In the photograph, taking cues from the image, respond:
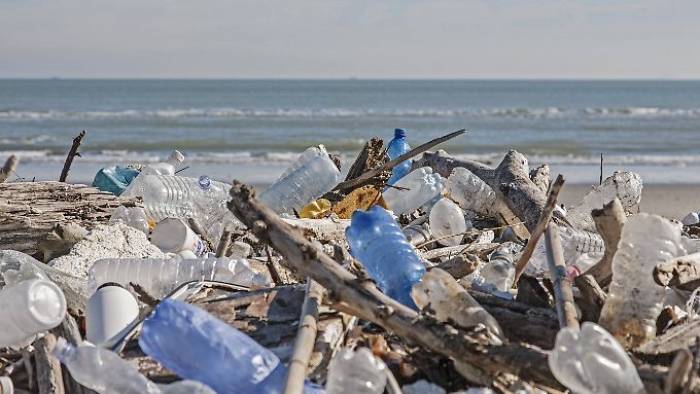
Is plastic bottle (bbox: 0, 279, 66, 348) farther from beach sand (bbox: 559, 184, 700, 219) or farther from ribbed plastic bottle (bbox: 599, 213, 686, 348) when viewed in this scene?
beach sand (bbox: 559, 184, 700, 219)

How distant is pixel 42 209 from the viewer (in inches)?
142

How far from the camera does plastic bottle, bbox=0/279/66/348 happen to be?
2266 millimetres

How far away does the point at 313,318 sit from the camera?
82.4 inches

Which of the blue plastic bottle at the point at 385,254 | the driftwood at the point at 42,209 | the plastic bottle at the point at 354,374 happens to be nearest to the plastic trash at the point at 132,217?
the driftwood at the point at 42,209

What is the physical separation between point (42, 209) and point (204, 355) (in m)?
1.89

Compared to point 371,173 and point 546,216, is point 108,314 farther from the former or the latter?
point 371,173

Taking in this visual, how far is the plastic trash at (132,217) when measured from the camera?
12.3ft

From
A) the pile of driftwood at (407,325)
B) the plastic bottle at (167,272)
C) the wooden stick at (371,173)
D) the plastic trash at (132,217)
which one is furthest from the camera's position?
the plastic trash at (132,217)

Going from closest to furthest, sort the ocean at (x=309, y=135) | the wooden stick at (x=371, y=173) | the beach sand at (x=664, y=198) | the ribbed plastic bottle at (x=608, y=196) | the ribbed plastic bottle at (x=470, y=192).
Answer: the wooden stick at (x=371, y=173) → the ribbed plastic bottle at (x=608, y=196) → the ribbed plastic bottle at (x=470, y=192) → the beach sand at (x=664, y=198) → the ocean at (x=309, y=135)

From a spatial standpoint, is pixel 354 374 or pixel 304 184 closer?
pixel 354 374

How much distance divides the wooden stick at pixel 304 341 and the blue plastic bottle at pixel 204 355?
0.08 meters

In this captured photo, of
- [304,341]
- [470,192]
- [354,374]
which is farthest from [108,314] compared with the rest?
[470,192]

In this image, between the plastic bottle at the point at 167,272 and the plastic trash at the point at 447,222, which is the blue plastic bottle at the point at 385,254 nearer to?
the plastic bottle at the point at 167,272

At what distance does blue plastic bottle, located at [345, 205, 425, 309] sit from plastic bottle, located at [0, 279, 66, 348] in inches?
31.7
